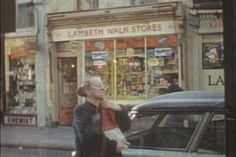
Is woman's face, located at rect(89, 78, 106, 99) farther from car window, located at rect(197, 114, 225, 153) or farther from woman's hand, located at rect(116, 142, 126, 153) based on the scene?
car window, located at rect(197, 114, 225, 153)

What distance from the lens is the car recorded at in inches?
71.1

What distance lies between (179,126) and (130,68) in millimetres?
279

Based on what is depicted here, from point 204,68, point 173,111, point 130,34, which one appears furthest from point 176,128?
point 130,34

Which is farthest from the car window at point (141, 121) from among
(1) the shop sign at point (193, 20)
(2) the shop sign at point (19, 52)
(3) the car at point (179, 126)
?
(2) the shop sign at point (19, 52)

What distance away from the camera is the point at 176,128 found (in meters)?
1.89

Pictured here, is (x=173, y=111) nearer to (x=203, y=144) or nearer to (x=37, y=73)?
(x=203, y=144)

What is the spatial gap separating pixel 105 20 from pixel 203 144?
58 centimetres

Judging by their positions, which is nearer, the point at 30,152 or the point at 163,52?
the point at 163,52

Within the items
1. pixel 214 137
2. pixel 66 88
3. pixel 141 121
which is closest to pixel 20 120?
pixel 66 88

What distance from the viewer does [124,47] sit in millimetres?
1927

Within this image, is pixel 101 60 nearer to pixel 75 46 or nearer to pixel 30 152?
pixel 75 46

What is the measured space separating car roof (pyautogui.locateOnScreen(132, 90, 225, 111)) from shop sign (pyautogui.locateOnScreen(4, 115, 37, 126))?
46cm

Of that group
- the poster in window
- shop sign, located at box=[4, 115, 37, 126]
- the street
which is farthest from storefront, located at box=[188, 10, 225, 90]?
shop sign, located at box=[4, 115, 37, 126]

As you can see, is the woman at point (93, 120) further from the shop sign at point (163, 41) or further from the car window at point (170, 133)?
the shop sign at point (163, 41)
